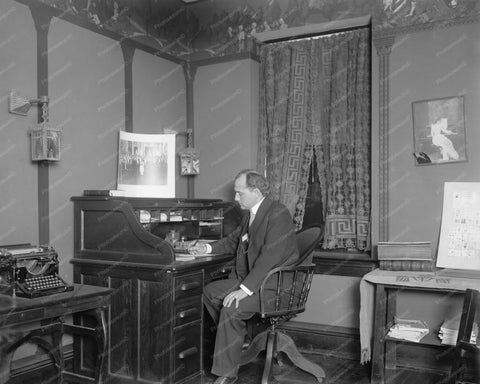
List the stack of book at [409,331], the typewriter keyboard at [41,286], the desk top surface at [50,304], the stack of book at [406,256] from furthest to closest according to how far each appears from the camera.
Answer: the stack of book at [406,256]
the stack of book at [409,331]
the typewriter keyboard at [41,286]
the desk top surface at [50,304]

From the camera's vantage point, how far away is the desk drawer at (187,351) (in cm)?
360

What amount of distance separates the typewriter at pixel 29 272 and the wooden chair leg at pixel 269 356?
57.2 inches

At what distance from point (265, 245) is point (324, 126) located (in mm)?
1644

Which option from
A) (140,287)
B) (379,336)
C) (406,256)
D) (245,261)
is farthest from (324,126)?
(140,287)

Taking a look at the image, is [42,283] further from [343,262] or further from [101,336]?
[343,262]

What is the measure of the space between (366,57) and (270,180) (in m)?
1.43

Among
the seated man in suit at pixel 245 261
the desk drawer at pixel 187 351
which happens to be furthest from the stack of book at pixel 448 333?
the desk drawer at pixel 187 351

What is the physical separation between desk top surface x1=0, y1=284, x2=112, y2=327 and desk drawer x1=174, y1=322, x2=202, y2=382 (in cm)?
62

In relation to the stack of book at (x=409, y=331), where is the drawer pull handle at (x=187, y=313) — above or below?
above

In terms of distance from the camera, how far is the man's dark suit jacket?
3697 mm

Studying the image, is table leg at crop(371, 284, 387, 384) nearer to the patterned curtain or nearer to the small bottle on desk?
the patterned curtain

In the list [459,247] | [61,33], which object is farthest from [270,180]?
[61,33]

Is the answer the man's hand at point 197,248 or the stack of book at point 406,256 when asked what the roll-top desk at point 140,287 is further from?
the stack of book at point 406,256

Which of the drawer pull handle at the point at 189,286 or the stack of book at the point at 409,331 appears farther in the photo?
the stack of book at the point at 409,331
